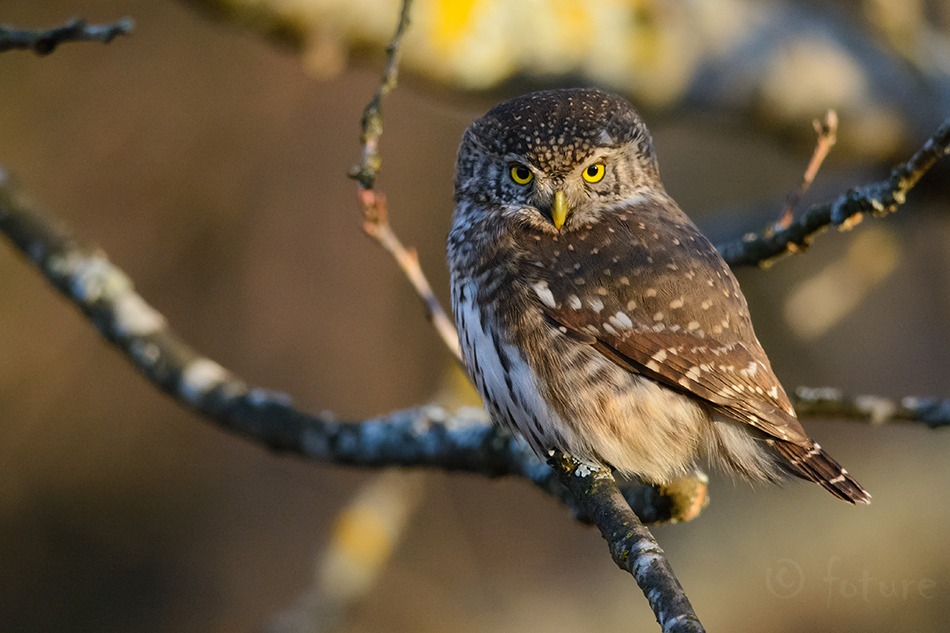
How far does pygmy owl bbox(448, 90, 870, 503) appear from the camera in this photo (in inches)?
94.4

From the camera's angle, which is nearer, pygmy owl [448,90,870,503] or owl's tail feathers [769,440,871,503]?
owl's tail feathers [769,440,871,503]

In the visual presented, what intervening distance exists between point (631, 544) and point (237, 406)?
1635 millimetres

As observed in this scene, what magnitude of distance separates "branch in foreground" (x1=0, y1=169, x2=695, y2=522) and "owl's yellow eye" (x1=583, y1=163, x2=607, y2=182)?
0.90m

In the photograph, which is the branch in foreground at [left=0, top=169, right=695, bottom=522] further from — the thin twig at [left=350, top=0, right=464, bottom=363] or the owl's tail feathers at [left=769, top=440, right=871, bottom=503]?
the owl's tail feathers at [left=769, top=440, right=871, bottom=503]

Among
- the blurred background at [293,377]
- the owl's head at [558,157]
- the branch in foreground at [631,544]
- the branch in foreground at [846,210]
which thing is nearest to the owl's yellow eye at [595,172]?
the owl's head at [558,157]

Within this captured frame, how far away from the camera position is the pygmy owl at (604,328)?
7.87 ft

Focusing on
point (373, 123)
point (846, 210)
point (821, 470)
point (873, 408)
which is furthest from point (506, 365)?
point (873, 408)

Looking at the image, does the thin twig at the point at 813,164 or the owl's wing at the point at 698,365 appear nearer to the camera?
the owl's wing at the point at 698,365

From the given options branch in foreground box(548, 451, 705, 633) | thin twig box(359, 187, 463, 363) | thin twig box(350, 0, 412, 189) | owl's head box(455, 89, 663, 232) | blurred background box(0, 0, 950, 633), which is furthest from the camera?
blurred background box(0, 0, 950, 633)

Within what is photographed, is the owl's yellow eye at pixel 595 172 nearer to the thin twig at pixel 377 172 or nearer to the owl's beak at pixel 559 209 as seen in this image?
the owl's beak at pixel 559 209

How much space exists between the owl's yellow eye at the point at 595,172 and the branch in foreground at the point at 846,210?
1.72 feet

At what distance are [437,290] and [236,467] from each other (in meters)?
2.03

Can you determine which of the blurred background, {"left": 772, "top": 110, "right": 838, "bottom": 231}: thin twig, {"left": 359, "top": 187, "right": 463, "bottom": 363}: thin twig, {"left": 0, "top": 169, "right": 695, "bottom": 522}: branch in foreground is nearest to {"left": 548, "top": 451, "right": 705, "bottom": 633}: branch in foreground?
{"left": 0, "top": 169, "right": 695, "bottom": 522}: branch in foreground

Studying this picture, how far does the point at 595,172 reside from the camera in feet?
9.10
